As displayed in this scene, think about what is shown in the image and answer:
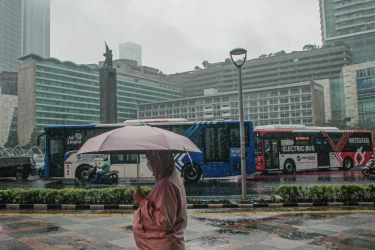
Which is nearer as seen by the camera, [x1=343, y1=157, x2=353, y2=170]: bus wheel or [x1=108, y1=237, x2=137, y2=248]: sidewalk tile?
[x1=108, y1=237, x2=137, y2=248]: sidewalk tile

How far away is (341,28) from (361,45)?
11.8m

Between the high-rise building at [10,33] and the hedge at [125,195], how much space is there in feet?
556

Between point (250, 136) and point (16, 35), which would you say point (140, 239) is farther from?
point (16, 35)

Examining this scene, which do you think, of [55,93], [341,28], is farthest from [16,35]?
[341,28]

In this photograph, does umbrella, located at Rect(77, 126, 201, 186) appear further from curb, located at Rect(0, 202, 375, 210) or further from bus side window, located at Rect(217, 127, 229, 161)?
bus side window, located at Rect(217, 127, 229, 161)

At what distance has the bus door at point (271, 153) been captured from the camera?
2142 cm

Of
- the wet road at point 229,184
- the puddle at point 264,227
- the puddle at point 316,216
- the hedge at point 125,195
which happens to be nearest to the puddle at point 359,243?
the puddle at point 264,227

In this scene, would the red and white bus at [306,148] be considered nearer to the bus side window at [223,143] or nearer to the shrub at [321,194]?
the bus side window at [223,143]

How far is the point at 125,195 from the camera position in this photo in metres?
A: 10.5

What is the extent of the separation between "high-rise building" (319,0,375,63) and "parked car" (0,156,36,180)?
124 metres

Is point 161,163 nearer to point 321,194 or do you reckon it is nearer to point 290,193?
point 290,193

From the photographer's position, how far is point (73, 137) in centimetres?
1770

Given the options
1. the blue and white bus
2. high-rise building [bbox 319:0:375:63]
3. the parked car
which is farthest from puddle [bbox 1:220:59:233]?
high-rise building [bbox 319:0:375:63]

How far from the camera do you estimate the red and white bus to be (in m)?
21.5
